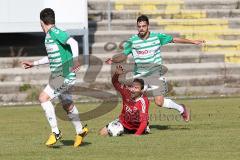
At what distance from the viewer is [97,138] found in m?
12.2

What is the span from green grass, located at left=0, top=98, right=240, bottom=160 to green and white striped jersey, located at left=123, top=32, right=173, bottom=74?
1124 mm

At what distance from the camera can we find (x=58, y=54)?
36.8 ft

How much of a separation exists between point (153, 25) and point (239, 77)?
3820mm

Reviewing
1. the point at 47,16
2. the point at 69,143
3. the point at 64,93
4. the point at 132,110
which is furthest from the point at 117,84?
the point at 47,16

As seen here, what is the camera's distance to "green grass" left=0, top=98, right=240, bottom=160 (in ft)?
33.6

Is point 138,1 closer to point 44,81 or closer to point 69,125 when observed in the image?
point 44,81

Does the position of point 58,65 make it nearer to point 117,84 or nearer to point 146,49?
point 117,84

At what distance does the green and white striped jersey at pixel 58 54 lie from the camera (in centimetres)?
1112

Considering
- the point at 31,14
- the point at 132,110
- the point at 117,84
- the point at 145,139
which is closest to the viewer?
the point at 145,139

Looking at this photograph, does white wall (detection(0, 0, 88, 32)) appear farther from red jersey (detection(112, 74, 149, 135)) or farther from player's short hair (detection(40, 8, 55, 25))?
player's short hair (detection(40, 8, 55, 25))

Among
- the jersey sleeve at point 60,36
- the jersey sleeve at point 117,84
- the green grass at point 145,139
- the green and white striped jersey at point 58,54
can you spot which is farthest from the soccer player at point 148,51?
the jersey sleeve at point 60,36

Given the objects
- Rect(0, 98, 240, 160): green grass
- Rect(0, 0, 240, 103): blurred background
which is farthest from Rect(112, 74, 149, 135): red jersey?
Rect(0, 0, 240, 103): blurred background

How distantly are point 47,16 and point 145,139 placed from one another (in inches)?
95.2

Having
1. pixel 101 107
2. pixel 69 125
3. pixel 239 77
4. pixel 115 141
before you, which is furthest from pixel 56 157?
pixel 239 77
